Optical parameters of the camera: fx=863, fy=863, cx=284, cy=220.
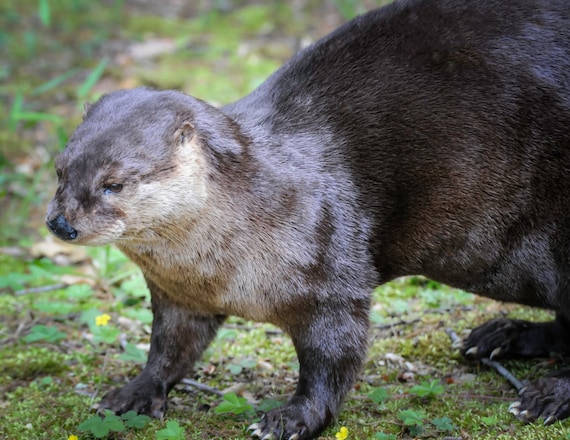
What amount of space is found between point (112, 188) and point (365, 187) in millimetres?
1005

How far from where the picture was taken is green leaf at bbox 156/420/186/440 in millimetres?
3072

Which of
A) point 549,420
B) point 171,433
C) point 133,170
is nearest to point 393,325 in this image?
point 549,420

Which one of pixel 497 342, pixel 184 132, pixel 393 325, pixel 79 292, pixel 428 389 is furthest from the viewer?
pixel 79 292

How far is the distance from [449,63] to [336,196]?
2.22ft

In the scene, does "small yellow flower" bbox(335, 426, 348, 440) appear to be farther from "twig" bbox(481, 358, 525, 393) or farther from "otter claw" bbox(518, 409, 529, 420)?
"twig" bbox(481, 358, 525, 393)

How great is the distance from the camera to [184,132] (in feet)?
9.84

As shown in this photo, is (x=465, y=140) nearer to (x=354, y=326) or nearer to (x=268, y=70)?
(x=354, y=326)

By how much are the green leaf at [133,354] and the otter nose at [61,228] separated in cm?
106

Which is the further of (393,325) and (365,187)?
(393,325)

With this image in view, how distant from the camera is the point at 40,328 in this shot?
3.99 metres

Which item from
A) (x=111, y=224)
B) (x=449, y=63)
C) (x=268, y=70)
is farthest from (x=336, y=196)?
(x=268, y=70)

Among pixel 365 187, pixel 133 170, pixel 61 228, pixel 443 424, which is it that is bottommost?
pixel 443 424

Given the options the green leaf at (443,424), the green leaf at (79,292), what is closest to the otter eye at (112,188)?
the green leaf at (443,424)

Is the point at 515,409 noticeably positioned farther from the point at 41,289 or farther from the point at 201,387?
the point at 41,289
